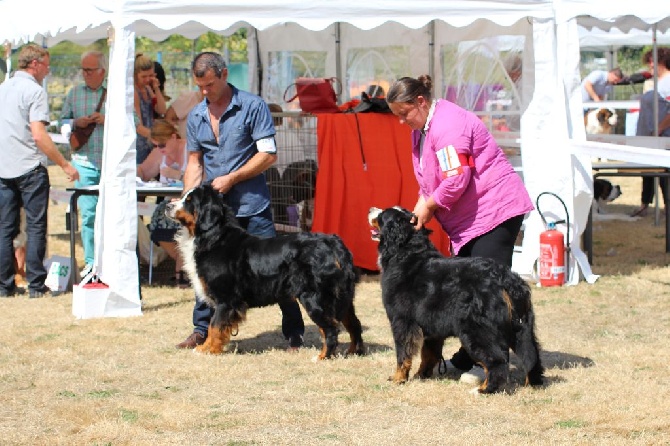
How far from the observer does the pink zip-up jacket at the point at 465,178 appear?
5875 mm

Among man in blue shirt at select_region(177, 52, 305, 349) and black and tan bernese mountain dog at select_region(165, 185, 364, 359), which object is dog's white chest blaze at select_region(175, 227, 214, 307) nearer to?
black and tan bernese mountain dog at select_region(165, 185, 364, 359)

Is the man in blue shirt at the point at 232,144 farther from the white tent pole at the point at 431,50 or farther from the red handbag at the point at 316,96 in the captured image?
the white tent pole at the point at 431,50

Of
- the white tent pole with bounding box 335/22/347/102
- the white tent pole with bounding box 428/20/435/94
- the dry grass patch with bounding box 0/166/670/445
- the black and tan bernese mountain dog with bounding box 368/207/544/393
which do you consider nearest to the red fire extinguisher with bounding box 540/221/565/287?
Result: the dry grass patch with bounding box 0/166/670/445

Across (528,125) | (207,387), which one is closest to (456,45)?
(528,125)

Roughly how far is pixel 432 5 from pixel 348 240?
97.1 inches

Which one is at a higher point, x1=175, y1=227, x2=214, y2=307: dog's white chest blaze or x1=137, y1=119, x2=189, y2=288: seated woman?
x1=137, y1=119, x2=189, y2=288: seated woman

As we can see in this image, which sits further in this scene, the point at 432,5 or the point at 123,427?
the point at 432,5

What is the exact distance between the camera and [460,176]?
586cm

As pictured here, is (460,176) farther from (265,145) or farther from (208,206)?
(208,206)

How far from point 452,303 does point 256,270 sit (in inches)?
64.4

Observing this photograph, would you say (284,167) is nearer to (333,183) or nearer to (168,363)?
(333,183)

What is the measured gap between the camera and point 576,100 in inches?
374

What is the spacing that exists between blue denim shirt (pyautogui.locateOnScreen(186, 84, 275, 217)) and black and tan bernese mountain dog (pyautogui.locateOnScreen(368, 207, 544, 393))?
1.29 metres

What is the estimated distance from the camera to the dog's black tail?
5652mm
